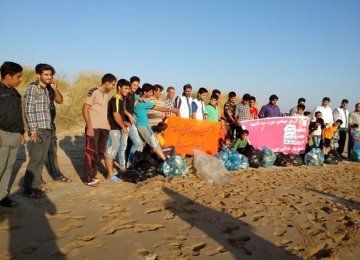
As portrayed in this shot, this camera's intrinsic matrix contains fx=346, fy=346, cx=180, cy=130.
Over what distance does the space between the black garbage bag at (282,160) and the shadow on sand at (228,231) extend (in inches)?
180

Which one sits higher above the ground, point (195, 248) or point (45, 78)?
point (45, 78)

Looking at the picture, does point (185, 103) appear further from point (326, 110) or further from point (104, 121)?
point (326, 110)

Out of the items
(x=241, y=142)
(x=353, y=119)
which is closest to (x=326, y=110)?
(x=353, y=119)

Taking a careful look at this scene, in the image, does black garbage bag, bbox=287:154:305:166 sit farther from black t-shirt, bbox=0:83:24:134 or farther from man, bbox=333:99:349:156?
black t-shirt, bbox=0:83:24:134

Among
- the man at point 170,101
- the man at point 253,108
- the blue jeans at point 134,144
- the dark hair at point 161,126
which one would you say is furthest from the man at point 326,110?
the blue jeans at point 134,144

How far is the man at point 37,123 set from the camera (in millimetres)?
5060

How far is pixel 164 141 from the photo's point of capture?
28.3 ft

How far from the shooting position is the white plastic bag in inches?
267

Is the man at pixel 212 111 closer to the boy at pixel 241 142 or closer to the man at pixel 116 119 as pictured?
the boy at pixel 241 142

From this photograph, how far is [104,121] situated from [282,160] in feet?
16.7

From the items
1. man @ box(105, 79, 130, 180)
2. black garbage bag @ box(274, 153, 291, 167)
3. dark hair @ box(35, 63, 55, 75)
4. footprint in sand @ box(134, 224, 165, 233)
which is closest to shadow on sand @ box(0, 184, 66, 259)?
footprint in sand @ box(134, 224, 165, 233)

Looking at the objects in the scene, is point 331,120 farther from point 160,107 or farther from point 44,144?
point 44,144

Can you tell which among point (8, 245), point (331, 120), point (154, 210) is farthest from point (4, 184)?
point (331, 120)

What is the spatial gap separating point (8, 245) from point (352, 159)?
10016 mm
